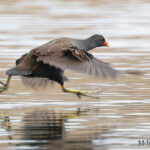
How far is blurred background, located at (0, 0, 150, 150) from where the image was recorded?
24.8 ft

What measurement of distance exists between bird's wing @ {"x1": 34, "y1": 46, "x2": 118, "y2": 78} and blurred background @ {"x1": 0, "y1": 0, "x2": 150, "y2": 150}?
0.56 metres

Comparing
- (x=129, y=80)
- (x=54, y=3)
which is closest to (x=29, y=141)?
(x=129, y=80)

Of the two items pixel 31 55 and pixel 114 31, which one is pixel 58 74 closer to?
pixel 31 55

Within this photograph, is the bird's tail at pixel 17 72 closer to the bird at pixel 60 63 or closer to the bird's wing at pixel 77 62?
the bird at pixel 60 63

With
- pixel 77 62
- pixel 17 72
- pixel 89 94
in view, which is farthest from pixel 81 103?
pixel 17 72

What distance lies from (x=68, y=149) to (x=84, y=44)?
3608 mm

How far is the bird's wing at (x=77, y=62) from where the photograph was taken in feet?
29.8

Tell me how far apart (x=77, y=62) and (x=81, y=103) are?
3.44 ft

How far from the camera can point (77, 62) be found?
9211mm

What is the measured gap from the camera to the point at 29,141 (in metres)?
7.46

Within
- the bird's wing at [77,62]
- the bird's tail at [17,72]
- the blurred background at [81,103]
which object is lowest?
the blurred background at [81,103]

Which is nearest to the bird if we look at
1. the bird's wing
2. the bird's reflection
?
the bird's wing

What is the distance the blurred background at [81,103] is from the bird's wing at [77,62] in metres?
0.56

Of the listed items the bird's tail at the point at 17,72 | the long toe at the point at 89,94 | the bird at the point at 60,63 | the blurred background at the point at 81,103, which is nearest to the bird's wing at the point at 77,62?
the bird at the point at 60,63
